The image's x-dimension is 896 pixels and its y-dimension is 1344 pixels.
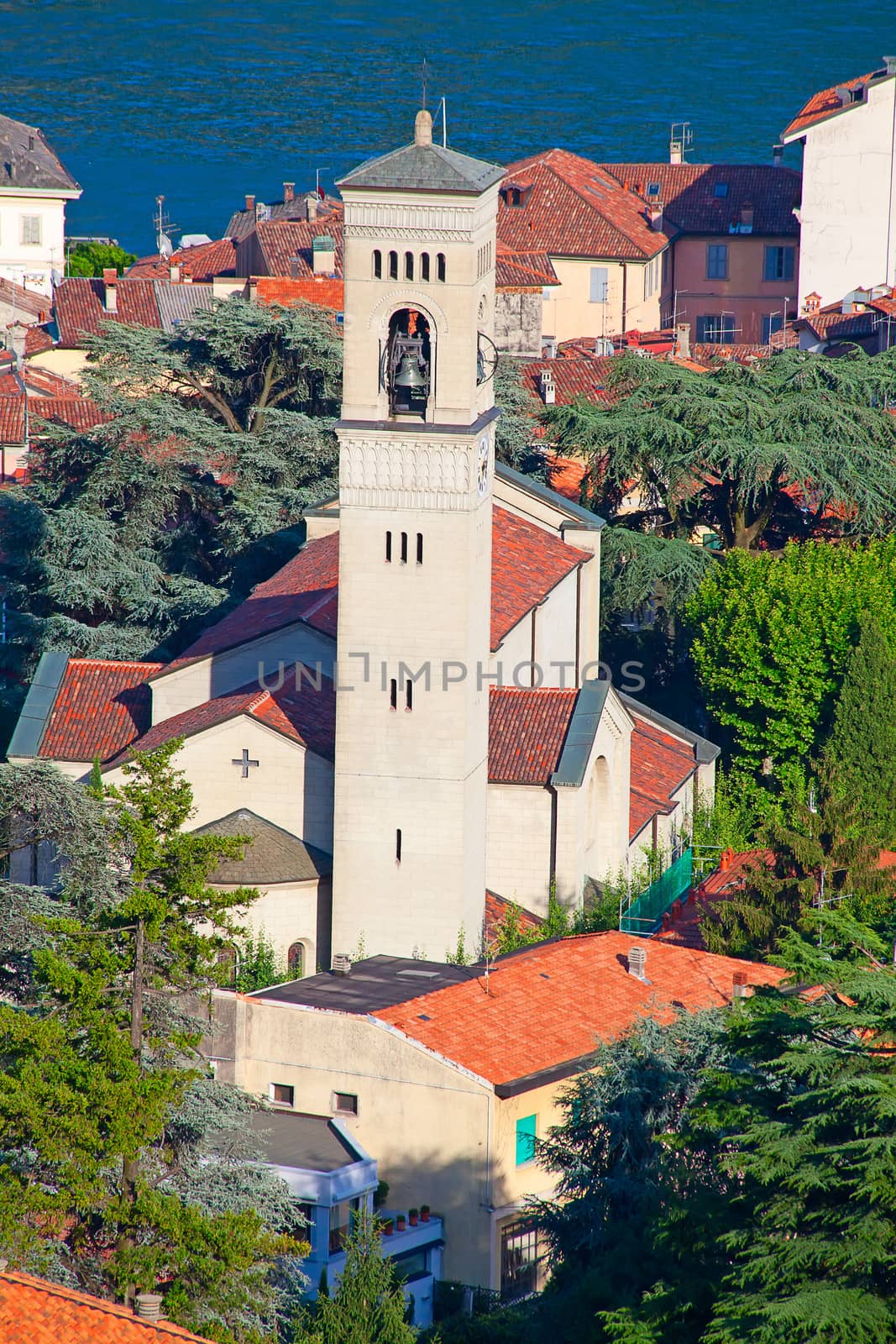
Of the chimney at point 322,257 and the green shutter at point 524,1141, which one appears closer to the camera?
the green shutter at point 524,1141

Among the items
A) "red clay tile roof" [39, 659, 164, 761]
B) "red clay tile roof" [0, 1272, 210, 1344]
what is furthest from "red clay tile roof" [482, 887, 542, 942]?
"red clay tile roof" [0, 1272, 210, 1344]

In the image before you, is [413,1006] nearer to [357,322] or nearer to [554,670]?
[357,322]

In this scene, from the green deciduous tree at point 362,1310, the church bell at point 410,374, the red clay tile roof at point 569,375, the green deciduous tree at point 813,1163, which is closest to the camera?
the green deciduous tree at point 813,1163

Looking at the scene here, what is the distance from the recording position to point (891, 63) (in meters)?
91.4

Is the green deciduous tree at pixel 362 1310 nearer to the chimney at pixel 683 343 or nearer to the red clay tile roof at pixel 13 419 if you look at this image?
the red clay tile roof at pixel 13 419

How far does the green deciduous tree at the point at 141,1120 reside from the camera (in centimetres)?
2638

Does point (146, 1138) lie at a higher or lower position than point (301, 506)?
lower

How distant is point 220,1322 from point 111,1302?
1289 millimetres

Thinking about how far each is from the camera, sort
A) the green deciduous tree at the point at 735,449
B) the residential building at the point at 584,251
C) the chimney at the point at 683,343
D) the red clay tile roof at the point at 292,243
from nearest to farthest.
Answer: the green deciduous tree at the point at 735,449 → the chimney at the point at 683,343 → the red clay tile roof at the point at 292,243 → the residential building at the point at 584,251

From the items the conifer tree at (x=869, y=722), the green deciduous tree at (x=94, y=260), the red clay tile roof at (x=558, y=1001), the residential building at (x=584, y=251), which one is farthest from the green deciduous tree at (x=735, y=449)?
the green deciduous tree at (x=94, y=260)

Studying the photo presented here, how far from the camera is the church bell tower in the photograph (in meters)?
38.8

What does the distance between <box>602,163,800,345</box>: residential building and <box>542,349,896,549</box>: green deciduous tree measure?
3985 cm

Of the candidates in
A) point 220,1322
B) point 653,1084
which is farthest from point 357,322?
point 220,1322

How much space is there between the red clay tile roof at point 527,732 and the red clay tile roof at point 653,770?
4518 mm
